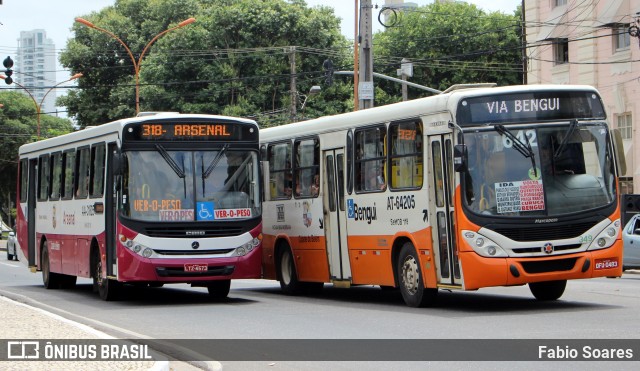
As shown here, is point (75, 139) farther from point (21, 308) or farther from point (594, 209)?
point (594, 209)

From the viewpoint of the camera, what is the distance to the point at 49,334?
1400 centimetres

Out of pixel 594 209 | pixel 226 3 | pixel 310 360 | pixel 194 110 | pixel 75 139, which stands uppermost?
pixel 226 3

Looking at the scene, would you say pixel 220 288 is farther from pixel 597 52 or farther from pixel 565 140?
pixel 597 52

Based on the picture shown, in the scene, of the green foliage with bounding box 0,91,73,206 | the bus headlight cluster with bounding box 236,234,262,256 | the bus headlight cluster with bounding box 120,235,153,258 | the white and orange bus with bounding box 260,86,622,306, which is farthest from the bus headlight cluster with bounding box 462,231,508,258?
the green foliage with bounding box 0,91,73,206

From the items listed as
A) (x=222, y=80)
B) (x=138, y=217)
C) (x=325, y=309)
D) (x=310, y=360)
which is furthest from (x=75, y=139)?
(x=222, y=80)

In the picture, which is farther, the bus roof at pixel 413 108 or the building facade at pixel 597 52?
the building facade at pixel 597 52

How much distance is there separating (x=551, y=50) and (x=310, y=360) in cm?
3723

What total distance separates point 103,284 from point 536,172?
8.54 meters

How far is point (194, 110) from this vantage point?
2488 inches

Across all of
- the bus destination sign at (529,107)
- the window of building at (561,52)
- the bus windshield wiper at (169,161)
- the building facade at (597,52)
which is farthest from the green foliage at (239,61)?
the bus destination sign at (529,107)

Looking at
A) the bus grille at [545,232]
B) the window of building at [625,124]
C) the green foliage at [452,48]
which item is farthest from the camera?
the green foliage at [452,48]

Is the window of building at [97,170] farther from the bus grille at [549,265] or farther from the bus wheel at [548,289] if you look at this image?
the bus grille at [549,265]

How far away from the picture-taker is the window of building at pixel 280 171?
22266mm

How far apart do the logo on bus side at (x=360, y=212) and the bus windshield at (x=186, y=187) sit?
1.57m
